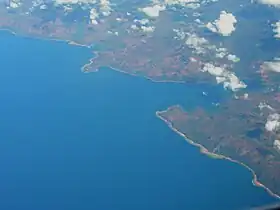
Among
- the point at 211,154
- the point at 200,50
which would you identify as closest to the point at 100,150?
the point at 211,154

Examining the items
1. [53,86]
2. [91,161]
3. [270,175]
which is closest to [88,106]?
[53,86]

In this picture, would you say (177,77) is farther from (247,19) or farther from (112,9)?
(112,9)

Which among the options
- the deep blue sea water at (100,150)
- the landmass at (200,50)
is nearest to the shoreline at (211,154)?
the landmass at (200,50)

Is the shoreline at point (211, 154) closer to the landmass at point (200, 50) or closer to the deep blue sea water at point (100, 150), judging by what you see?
the landmass at point (200, 50)

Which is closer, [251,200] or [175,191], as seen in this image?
[251,200]

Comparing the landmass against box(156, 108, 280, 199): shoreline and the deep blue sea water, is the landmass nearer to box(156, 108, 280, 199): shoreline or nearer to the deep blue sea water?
box(156, 108, 280, 199): shoreline

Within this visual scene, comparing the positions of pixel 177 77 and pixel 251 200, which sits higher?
pixel 251 200
